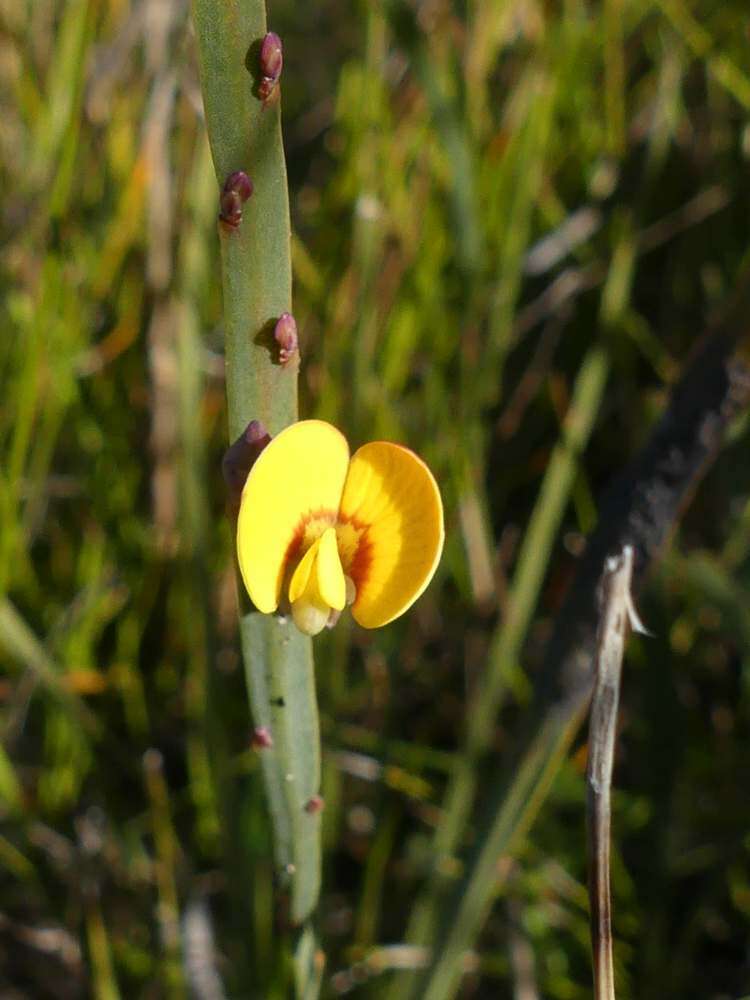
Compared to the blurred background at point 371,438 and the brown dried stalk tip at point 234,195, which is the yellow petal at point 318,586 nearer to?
the brown dried stalk tip at point 234,195

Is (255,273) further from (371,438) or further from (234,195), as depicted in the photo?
(371,438)

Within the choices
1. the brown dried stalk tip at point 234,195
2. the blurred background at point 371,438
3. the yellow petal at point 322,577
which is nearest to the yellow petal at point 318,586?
the yellow petal at point 322,577

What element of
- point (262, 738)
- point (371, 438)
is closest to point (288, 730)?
point (262, 738)

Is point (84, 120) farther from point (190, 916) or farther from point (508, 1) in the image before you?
point (190, 916)

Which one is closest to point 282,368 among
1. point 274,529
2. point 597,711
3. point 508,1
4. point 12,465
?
point 274,529

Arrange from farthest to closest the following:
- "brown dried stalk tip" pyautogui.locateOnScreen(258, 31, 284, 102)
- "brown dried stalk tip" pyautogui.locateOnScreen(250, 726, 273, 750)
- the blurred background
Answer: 1. the blurred background
2. "brown dried stalk tip" pyautogui.locateOnScreen(250, 726, 273, 750)
3. "brown dried stalk tip" pyautogui.locateOnScreen(258, 31, 284, 102)

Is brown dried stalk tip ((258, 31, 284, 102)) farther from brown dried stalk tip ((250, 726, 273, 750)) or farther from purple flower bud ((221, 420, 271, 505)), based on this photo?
brown dried stalk tip ((250, 726, 273, 750))

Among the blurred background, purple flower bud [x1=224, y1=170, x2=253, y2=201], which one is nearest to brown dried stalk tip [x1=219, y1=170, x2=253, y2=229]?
purple flower bud [x1=224, y1=170, x2=253, y2=201]
